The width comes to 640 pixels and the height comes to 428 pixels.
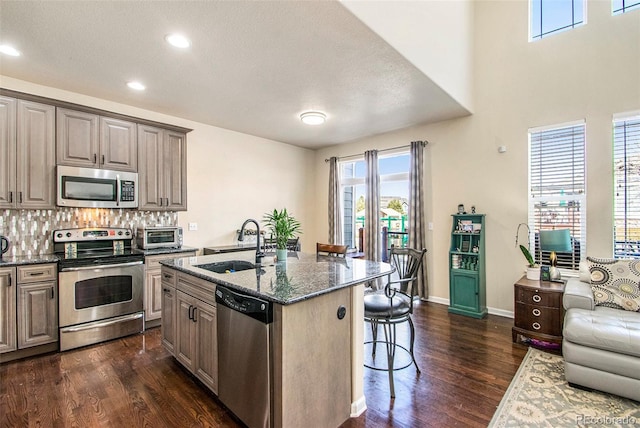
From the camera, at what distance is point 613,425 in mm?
1931

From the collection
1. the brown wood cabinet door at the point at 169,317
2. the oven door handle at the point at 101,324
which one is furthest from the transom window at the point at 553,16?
the oven door handle at the point at 101,324

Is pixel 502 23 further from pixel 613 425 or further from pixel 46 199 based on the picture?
pixel 46 199

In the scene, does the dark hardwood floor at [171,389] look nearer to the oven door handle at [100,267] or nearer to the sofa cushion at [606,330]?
the sofa cushion at [606,330]

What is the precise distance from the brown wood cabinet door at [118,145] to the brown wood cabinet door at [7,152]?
727 mm

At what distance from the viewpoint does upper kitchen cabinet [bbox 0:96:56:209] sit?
118 inches

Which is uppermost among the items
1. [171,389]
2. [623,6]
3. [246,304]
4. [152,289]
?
[623,6]

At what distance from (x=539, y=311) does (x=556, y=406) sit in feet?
4.06

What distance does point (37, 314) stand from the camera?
2955 millimetres

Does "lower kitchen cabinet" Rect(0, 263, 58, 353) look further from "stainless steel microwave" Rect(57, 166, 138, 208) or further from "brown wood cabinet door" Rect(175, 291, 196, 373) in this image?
"brown wood cabinet door" Rect(175, 291, 196, 373)

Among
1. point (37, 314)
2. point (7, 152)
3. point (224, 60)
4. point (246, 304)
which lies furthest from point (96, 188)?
point (246, 304)

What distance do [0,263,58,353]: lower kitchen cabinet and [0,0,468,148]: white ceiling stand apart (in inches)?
78.8

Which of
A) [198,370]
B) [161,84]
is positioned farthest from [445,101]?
[198,370]

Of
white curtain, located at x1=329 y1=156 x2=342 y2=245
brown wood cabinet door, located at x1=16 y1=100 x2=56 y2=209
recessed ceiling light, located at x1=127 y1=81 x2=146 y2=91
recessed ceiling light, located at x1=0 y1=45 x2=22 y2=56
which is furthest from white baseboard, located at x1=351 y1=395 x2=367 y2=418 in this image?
recessed ceiling light, located at x1=0 y1=45 x2=22 y2=56

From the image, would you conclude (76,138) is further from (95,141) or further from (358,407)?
(358,407)
